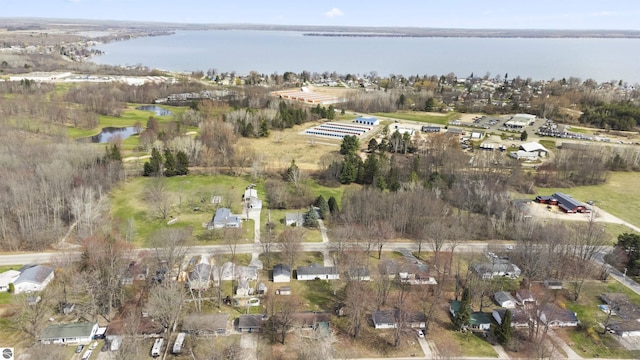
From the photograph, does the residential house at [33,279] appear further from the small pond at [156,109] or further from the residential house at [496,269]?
the small pond at [156,109]

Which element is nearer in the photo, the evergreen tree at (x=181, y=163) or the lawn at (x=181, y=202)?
the lawn at (x=181, y=202)

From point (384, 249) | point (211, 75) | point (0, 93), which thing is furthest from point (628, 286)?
point (211, 75)

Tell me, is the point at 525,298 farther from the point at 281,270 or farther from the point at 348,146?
the point at 348,146

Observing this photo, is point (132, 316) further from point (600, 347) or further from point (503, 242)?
point (503, 242)

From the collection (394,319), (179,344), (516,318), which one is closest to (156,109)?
(179,344)

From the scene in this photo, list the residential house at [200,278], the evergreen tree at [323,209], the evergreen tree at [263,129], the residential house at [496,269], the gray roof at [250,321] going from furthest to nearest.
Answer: the evergreen tree at [263,129]
the evergreen tree at [323,209]
the residential house at [496,269]
the residential house at [200,278]
the gray roof at [250,321]

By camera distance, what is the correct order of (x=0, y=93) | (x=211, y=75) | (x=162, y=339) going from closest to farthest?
(x=162, y=339), (x=0, y=93), (x=211, y=75)

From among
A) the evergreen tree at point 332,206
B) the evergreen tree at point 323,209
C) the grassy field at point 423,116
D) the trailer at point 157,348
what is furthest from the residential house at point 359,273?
the grassy field at point 423,116
